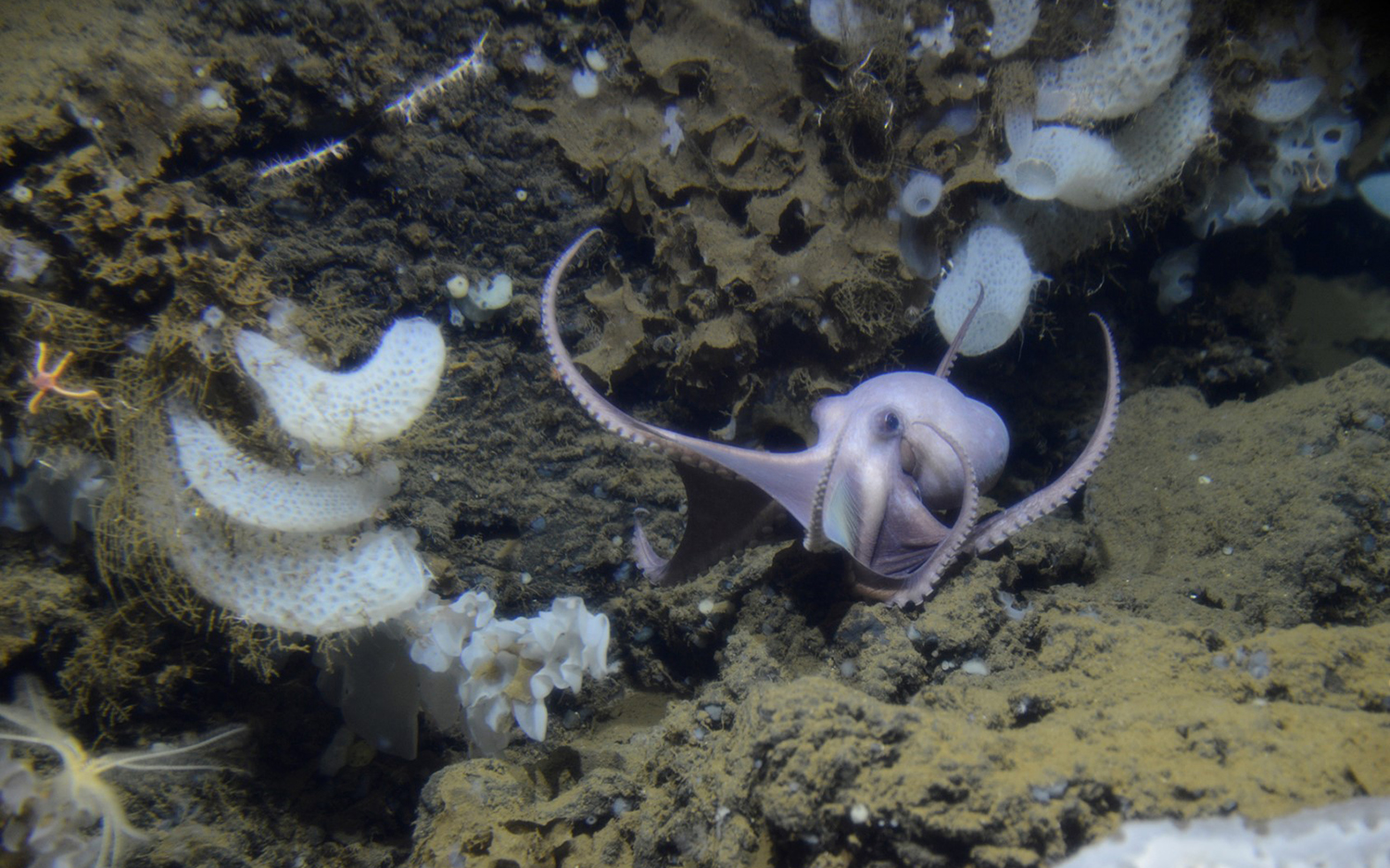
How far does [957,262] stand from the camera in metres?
2.83

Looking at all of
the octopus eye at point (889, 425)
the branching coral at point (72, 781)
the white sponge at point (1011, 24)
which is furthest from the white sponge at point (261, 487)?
the white sponge at point (1011, 24)

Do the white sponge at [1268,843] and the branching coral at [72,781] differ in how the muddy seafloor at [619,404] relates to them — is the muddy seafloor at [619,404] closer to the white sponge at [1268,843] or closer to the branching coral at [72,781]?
the branching coral at [72,781]

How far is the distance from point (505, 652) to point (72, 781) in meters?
1.41

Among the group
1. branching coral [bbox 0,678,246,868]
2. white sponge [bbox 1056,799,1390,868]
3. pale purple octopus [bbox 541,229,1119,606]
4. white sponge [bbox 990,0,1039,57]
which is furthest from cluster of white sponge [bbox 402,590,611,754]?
white sponge [bbox 990,0,1039,57]

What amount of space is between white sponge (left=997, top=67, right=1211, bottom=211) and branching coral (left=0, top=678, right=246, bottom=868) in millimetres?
4015

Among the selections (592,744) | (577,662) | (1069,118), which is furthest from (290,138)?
(1069,118)

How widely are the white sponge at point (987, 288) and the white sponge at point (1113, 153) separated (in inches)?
9.4

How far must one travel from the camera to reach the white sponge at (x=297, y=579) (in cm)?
203

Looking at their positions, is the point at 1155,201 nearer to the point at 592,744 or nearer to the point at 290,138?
the point at 592,744

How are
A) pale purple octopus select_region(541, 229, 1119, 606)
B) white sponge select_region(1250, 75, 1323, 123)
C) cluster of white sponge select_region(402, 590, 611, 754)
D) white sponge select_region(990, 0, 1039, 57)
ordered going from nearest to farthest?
pale purple octopus select_region(541, 229, 1119, 606), cluster of white sponge select_region(402, 590, 611, 754), white sponge select_region(990, 0, 1039, 57), white sponge select_region(1250, 75, 1323, 123)

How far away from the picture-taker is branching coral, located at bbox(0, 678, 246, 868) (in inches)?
77.9

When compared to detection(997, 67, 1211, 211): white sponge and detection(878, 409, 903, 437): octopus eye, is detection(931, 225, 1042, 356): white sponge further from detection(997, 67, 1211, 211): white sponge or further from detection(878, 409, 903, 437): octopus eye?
detection(878, 409, 903, 437): octopus eye

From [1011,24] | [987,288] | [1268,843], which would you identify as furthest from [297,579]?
[1011,24]

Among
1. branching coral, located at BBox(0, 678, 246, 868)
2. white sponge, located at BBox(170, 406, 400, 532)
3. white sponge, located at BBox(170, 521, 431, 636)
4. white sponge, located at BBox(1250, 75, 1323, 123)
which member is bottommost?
branching coral, located at BBox(0, 678, 246, 868)
